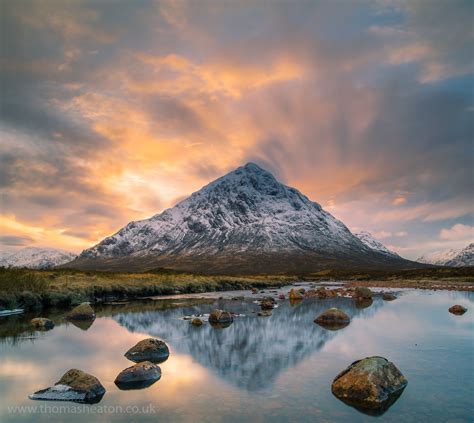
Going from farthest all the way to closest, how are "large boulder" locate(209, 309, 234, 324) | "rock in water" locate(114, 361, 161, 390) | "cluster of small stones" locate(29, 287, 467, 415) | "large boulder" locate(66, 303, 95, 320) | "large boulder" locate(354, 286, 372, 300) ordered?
1. "large boulder" locate(354, 286, 372, 300)
2. "large boulder" locate(66, 303, 95, 320)
3. "large boulder" locate(209, 309, 234, 324)
4. "rock in water" locate(114, 361, 161, 390)
5. "cluster of small stones" locate(29, 287, 467, 415)

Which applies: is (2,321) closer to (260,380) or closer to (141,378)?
(141,378)

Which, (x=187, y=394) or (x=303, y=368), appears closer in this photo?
(x=187, y=394)

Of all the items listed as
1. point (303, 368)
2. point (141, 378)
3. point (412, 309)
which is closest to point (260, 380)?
point (303, 368)

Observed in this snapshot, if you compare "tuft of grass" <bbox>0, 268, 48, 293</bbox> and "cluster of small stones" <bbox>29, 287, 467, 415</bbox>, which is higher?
"tuft of grass" <bbox>0, 268, 48, 293</bbox>

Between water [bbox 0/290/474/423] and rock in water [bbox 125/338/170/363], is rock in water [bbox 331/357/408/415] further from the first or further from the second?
rock in water [bbox 125/338/170/363]

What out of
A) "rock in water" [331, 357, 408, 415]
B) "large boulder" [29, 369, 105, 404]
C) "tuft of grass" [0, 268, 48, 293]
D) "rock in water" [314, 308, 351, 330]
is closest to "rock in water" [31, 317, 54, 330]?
"tuft of grass" [0, 268, 48, 293]

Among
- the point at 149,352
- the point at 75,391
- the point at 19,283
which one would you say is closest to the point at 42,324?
the point at 149,352

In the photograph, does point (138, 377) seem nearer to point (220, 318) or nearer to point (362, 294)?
point (220, 318)

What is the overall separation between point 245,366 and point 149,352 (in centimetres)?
460

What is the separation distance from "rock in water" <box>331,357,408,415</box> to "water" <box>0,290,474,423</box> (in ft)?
1.05

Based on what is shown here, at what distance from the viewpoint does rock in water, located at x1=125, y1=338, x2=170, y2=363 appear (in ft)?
57.5

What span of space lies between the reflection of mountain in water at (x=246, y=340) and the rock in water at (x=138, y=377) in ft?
8.06

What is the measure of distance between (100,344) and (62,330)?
5502mm

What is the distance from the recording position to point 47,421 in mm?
10391
